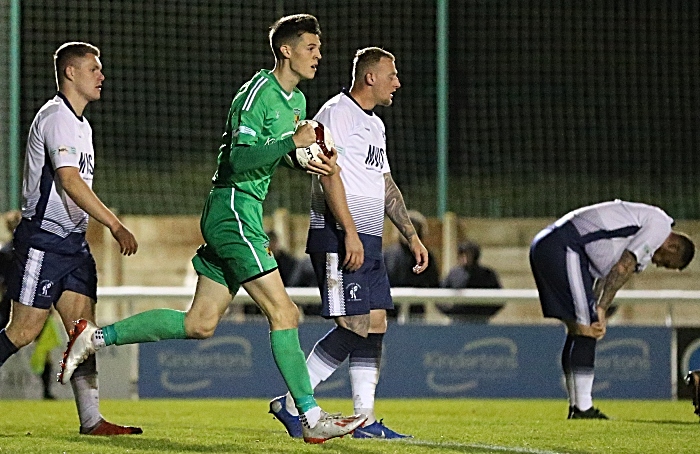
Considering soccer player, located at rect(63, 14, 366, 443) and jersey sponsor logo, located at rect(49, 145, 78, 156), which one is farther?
jersey sponsor logo, located at rect(49, 145, 78, 156)

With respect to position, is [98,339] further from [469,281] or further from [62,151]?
[469,281]

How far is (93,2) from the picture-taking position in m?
15.0

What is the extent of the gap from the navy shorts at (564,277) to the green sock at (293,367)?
344 centimetres

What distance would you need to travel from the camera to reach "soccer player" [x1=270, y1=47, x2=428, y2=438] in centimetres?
731

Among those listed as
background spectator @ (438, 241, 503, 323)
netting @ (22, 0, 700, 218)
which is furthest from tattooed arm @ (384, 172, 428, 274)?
netting @ (22, 0, 700, 218)

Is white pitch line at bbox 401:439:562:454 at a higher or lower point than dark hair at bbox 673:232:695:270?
lower

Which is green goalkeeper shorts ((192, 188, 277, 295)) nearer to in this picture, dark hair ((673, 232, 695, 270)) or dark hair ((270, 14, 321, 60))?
dark hair ((270, 14, 321, 60))

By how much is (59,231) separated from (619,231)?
13.3ft

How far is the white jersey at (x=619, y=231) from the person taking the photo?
30.6 ft

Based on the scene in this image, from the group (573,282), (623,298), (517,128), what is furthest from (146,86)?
(573,282)

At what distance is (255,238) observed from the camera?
21.5 ft

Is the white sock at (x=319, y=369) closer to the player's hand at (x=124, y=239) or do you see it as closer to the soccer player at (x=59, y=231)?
the soccer player at (x=59, y=231)

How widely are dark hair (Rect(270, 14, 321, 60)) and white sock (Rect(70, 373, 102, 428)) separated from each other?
6.76 ft

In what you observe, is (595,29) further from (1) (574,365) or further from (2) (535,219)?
(1) (574,365)
